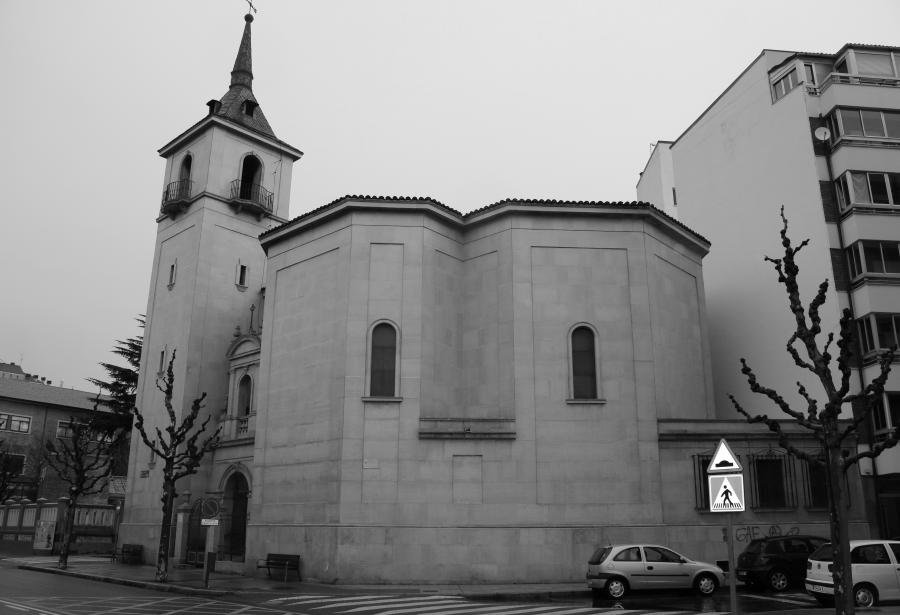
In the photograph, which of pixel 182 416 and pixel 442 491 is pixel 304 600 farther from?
pixel 182 416

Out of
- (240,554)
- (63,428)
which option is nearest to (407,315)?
(240,554)

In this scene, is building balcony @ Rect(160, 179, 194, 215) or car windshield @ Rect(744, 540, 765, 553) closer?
car windshield @ Rect(744, 540, 765, 553)

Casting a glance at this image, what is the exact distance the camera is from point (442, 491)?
24172 millimetres

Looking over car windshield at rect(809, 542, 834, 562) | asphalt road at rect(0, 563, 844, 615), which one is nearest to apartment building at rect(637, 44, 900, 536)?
car windshield at rect(809, 542, 834, 562)

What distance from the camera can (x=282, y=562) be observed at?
2452cm

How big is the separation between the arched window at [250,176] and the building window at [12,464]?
2757 centimetres

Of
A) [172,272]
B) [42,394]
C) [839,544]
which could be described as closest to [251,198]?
[172,272]

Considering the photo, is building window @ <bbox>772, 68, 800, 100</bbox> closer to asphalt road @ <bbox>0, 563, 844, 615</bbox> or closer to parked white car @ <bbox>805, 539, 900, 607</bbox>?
parked white car @ <bbox>805, 539, 900, 607</bbox>

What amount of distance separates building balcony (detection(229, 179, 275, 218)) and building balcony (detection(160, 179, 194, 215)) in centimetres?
237

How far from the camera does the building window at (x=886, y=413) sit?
27.6 m

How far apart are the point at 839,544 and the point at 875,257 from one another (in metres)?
20.5

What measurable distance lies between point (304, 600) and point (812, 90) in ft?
95.1

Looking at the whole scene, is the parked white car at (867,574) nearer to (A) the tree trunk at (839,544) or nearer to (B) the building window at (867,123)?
(A) the tree trunk at (839,544)

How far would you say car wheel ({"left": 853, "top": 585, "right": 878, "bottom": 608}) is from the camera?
17.3 m
